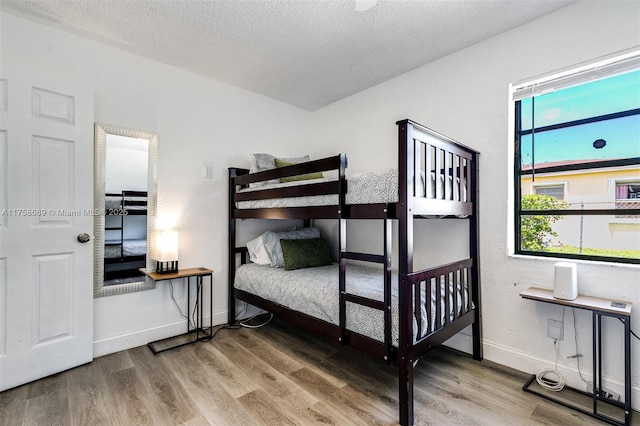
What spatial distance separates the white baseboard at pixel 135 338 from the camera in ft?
7.50

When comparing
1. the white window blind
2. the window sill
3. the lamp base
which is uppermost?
the white window blind

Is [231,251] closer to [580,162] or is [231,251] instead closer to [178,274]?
→ [178,274]

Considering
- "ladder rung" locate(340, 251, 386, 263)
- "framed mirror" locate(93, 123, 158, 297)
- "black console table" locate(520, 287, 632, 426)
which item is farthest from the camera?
"framed mirror" locate(93, 123, 158, 297)

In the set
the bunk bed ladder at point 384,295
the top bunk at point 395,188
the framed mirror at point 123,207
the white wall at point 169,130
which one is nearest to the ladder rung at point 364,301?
the bunk bed ladder at point 384,295

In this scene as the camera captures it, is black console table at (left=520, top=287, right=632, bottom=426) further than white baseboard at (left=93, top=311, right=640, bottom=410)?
No

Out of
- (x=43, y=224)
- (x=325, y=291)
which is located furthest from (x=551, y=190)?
(x=43, y=224)

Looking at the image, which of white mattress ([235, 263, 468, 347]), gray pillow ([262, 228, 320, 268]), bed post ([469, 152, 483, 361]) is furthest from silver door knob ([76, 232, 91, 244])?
bed post ([469, 152, 483, 361])

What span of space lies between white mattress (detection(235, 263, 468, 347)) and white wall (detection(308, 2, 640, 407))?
1.28 feet

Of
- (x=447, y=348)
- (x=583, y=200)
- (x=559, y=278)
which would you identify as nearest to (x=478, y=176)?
(x=583, y=200)

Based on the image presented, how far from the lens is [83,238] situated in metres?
2.15

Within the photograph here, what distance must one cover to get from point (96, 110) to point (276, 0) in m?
1.63

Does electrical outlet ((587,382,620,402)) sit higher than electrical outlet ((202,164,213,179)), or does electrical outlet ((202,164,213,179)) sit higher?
electrical outlet ((202,164,213,179))

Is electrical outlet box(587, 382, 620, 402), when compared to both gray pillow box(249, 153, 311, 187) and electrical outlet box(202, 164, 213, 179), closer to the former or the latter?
gray pillow box(249, 153, 311, 187)

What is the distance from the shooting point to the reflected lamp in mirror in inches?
96.4
